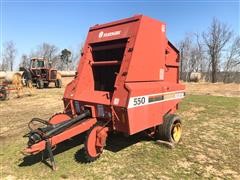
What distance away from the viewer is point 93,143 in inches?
201

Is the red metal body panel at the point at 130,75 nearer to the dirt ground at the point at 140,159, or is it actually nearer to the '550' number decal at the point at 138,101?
the '550' number decal at the point at 138,101

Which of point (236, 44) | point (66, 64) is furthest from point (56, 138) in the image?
point (66, 64)

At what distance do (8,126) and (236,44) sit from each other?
49.2m

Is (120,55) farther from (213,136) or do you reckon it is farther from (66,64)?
(66,64)

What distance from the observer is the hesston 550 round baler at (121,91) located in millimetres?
5141

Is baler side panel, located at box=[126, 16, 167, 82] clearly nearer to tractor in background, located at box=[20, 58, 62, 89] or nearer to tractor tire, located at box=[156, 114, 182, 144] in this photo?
tractor tire, located at box=[156, 114, 182, 144]

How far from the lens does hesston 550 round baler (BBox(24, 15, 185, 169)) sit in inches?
202

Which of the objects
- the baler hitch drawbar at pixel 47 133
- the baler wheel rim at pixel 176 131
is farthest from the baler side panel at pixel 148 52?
the baler hitch drawbar at pixel 47 133

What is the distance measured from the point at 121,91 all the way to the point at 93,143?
106 cm

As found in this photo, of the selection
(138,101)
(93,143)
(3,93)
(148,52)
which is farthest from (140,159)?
(3,93)

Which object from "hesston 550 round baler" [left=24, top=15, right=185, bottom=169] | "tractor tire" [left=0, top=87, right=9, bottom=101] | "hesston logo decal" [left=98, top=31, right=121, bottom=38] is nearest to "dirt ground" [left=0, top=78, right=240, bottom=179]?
"hesston 550 round baler" [left=24, top=15, right=185, bottom=169]

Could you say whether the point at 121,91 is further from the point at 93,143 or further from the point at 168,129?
the point at 168,129

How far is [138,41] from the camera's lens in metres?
5.65

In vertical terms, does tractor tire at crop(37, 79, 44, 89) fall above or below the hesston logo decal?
below
